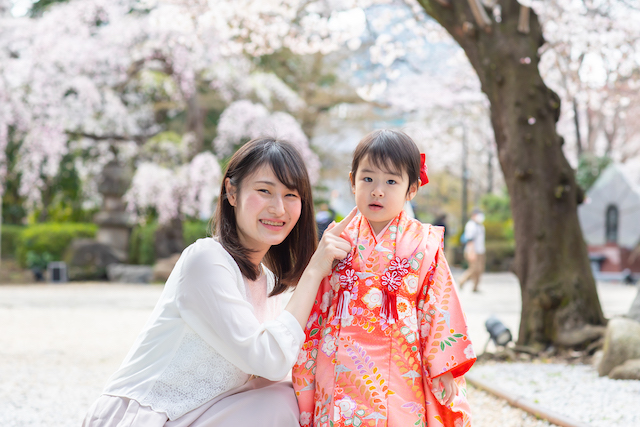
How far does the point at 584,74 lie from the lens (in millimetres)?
10258

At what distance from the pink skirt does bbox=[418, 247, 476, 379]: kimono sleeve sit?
497 millimetres

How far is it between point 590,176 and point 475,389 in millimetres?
12666

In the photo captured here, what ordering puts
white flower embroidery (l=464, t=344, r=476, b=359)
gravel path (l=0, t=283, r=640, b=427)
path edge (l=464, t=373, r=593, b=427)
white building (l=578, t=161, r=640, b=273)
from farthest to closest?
white building (l=578, t=161, r=640, b=273)
gravel path (l=0, t=283, r=640, b=427)
path edge (l=464, t=373, r=593, b=427)
white flower embroidery (l=464, t=344, r=476, b=359)

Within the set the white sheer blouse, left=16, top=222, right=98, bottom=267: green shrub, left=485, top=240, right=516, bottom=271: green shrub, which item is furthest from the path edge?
left=485, top=240, right=516, bottom=271: green shrub

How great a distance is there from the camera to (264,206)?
6.28 ft

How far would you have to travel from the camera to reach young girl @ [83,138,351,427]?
5.73 ft

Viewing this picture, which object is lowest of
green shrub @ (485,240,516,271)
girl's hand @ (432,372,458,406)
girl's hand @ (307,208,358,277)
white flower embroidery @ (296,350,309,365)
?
green shrub @ (485,240,516,271)

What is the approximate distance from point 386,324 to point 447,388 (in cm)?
28

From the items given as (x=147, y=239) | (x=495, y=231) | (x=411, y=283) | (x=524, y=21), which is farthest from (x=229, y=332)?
(x=495, y=231)

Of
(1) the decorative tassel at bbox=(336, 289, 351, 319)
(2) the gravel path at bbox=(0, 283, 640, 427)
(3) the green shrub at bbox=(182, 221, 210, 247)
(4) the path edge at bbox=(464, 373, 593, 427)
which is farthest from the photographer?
(3) the green shrub at bbox=(182, 221, 210, 247)

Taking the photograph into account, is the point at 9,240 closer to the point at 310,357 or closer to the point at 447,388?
the point at 310,357

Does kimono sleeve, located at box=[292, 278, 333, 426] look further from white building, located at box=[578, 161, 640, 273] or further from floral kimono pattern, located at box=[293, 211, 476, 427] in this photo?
white building, located at box=[578, 161, 640, 273]

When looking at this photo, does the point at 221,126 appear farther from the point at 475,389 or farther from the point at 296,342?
the point at 296,342

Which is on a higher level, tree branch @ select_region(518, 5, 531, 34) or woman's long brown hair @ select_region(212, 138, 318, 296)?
tree branch @ select_region(518, 5, 531, 34)
